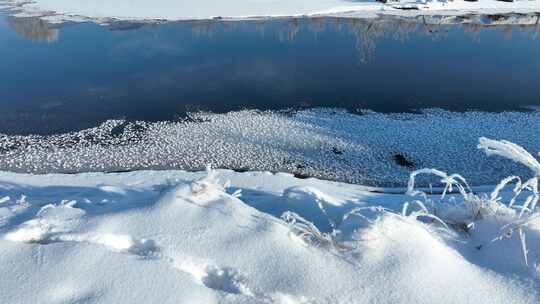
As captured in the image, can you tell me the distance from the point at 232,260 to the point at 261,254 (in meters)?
0.14

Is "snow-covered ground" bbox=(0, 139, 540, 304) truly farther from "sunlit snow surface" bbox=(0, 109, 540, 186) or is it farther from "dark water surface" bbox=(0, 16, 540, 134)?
"dark water surface" bbox=(0, 16, 540, 134)

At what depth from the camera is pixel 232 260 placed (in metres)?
2.14

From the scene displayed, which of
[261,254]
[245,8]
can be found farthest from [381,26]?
[261,254]

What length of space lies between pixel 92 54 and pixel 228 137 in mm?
4613

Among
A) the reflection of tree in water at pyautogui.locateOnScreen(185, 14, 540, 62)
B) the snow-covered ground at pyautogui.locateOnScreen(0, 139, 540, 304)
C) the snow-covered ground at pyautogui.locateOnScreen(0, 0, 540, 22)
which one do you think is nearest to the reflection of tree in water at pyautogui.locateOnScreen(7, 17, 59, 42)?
the snow-covered ground at pyautogui.locateOnScreen(0, 0, 540, 22)

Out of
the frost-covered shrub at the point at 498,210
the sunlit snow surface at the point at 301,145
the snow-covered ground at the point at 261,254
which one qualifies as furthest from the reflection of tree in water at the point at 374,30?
the snow-covered ground at the point at 261,254

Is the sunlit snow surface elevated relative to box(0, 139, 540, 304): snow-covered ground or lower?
lower

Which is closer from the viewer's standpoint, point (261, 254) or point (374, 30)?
point (261, 254)

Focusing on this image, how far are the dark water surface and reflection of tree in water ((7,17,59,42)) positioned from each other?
1.5 inches

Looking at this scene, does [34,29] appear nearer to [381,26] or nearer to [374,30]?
[374,30]

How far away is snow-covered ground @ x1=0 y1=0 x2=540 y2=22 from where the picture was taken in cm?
1144

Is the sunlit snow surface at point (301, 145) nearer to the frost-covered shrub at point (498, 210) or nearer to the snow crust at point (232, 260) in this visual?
the frost-covered shrub at point (498, 210)

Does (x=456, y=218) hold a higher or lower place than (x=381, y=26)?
lower

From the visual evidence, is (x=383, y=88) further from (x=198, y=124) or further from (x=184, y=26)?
(x=184, y=26)
